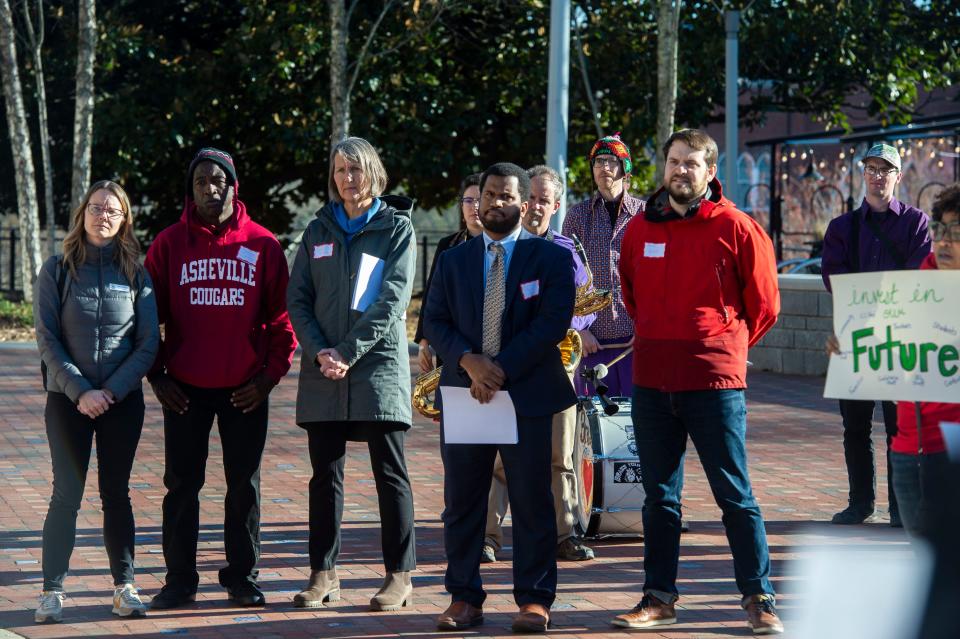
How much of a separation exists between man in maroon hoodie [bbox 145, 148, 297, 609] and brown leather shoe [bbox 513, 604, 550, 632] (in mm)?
1187

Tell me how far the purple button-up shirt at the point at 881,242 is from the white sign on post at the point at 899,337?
112 inches

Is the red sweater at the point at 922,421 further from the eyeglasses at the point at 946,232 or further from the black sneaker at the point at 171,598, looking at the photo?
the black sneaker at the point at 171,598

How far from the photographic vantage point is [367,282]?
6.16 meters

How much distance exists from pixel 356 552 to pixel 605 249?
2.02m

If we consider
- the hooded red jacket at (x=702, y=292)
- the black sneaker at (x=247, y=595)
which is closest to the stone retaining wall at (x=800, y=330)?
the hooded red jacket at (x=702, y=292)

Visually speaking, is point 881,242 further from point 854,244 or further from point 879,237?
point 854,244

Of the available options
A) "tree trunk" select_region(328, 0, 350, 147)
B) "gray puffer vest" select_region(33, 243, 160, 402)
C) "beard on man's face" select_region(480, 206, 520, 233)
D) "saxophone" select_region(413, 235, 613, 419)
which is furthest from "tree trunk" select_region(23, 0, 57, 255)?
"beard on man's face" select_region(480, 206, 520, 233)

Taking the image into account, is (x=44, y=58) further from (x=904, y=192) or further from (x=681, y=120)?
(x=904, y=192)

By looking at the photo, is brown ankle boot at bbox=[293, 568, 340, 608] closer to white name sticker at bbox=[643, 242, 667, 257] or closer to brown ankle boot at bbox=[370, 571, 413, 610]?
brown ankle boot at bbox=[370, 571, 413, 610]

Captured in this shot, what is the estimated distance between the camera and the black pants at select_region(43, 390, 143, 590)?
19.7 ft

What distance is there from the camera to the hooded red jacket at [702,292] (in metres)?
5.68

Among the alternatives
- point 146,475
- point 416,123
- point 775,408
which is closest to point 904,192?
point 416,123

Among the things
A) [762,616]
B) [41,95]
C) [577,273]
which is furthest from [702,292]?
[41,95]

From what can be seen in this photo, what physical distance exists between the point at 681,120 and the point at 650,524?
20.6m
